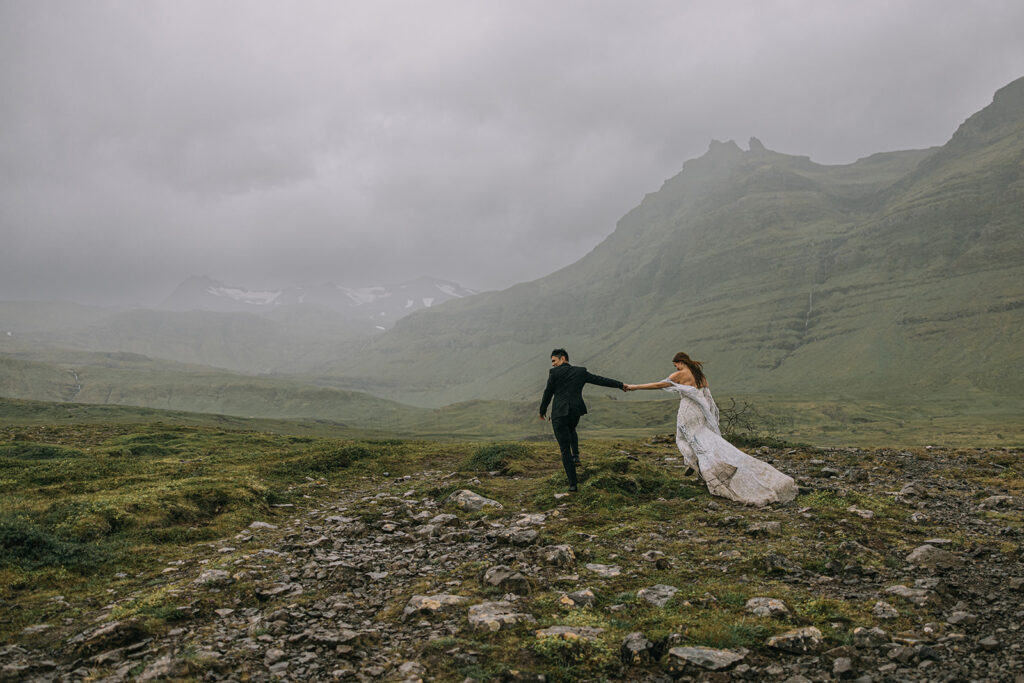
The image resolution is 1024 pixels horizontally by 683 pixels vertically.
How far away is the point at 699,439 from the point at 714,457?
87cm

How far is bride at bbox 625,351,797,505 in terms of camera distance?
15.1 meters

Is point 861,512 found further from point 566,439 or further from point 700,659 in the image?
point 700,659

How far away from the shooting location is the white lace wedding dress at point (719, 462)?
1511 cm

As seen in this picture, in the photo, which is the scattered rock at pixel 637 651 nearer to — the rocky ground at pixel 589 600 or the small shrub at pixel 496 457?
the rocky ground at pixel 589 600

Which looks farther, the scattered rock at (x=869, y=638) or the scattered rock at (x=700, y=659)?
the scattered rock at (x=869, y=638)

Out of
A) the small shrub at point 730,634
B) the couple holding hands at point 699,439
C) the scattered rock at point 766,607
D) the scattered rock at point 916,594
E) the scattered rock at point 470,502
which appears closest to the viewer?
the small shrub at point 730,634

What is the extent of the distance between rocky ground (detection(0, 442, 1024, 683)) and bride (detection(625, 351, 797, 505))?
85 centimetres

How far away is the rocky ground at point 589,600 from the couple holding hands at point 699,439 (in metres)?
0.90

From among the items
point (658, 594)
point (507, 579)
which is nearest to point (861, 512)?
point (658, 594)

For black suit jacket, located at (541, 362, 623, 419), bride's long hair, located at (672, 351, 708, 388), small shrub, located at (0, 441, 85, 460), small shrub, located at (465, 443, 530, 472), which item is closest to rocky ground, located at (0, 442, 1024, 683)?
black suit jacket, located at (541, 362, 623, 419)

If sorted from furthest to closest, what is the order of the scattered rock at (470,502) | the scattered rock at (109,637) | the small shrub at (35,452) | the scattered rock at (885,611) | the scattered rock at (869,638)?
1. the small shrub at (35,452)
2. the scattered rock at (470,502)
3. the scattered rock at (885,611)
4. the scattered rock at (109,637)
5. the scattered rock at (869,638)

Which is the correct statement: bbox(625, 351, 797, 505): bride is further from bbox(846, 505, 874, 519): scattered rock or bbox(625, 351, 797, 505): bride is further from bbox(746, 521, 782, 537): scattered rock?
bbox(746, 521, 782, 537): scattered rock

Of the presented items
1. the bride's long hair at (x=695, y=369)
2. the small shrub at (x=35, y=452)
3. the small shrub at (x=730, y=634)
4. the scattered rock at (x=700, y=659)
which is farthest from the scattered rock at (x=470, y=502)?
the small shrub at (x=35, y=452)

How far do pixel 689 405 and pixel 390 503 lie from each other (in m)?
10.7
